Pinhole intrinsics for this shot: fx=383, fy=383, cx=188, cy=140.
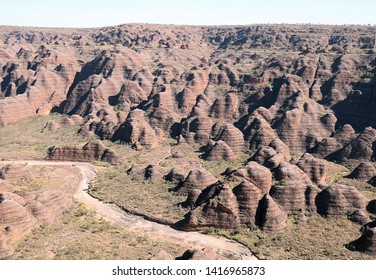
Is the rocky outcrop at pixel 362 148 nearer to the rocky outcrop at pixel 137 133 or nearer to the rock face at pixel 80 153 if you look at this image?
the rocky outcrop at pixel 137 133

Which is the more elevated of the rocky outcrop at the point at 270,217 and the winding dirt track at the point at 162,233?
the rocky outcrop at the point at 270,217

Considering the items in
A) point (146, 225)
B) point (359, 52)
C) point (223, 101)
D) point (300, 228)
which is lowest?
point (146, 225)

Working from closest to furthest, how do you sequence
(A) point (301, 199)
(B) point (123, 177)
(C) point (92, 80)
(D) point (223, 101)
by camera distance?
(A) point (301, 199) → (B) point (123, 177) → (D) point (223, 101) → (C) point (92, 80)

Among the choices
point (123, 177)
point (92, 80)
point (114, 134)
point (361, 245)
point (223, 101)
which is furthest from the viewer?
point (92, 80)

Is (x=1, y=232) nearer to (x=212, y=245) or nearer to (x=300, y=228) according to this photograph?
(x=212, y=245)

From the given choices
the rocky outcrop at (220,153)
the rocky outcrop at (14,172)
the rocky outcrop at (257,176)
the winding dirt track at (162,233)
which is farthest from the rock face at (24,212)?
the rocky outcrop at (220,153)

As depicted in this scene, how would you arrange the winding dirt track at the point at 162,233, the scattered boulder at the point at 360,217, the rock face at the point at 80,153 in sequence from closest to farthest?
the winding dirt track at the point at 162,233 → the scattered boulder at the point at 360,217 → the rock face at the point at 80,153

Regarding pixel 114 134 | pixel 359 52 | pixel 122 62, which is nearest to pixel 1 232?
pixel 114 134
